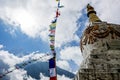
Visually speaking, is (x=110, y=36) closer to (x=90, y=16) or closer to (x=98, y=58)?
(x=98, y=58)

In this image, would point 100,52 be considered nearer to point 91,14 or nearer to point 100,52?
point 100,52

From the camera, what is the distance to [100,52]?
649 inches

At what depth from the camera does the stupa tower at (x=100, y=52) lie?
13680 millimetres

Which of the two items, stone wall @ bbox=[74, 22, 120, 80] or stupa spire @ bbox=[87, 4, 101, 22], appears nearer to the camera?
stone wall @ bbox=[74, 22, 120, 80]

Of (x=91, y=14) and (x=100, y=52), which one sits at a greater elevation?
(x=91, y=14)

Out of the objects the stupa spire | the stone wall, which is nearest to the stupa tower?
the stone wall

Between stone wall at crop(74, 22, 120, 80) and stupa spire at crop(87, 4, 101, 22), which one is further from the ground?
stupa spire at crop(87, 4, 101, 22)

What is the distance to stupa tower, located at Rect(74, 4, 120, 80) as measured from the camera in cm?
1368

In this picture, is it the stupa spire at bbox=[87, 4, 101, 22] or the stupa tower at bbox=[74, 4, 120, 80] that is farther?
the stupa spire at bbox=[87, 4, 101, 22]

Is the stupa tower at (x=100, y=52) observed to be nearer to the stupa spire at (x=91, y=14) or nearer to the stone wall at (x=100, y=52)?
the stone wall at (x=100, y=52)

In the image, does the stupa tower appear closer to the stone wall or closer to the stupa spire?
the stone wall

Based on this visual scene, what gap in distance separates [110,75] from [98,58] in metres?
2.01

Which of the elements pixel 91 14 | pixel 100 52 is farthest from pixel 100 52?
pixel 91 14

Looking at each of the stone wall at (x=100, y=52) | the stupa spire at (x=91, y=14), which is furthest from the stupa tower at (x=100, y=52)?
the stupa spire at (x=91, y=14)
